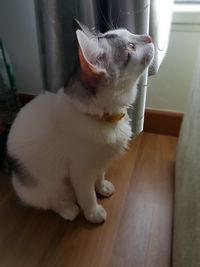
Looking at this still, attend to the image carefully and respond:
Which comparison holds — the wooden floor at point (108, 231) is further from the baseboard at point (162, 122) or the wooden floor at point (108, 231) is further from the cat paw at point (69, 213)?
the baseboard at point (162, 122)

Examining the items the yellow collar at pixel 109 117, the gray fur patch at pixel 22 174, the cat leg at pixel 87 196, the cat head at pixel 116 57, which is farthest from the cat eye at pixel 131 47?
the gray fur patch at pixel 22 174

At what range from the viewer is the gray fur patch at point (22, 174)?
3.07 ft

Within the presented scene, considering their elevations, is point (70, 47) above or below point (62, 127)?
above

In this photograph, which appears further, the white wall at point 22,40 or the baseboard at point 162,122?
the baseboard at point 162,122

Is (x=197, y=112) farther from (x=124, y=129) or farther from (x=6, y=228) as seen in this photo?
(x=6, y=228)

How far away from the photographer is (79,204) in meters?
1.04

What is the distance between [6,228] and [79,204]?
30 cm

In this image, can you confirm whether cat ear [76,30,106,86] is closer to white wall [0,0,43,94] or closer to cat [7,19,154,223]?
cat [7,19,154,223]

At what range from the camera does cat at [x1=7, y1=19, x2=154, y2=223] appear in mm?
715

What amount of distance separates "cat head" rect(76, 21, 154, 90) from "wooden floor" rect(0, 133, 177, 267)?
575 mm

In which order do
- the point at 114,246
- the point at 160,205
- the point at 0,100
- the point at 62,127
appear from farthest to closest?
1. the point at 0,100
2. the point at 160,205
3. the point at 114,246
4. the point at 62,127

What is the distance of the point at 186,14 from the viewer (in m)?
1.15

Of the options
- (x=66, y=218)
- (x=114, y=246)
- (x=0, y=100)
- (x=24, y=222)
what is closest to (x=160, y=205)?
(x=114, y=246)

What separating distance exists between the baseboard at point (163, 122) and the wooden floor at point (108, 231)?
0.86 feet
